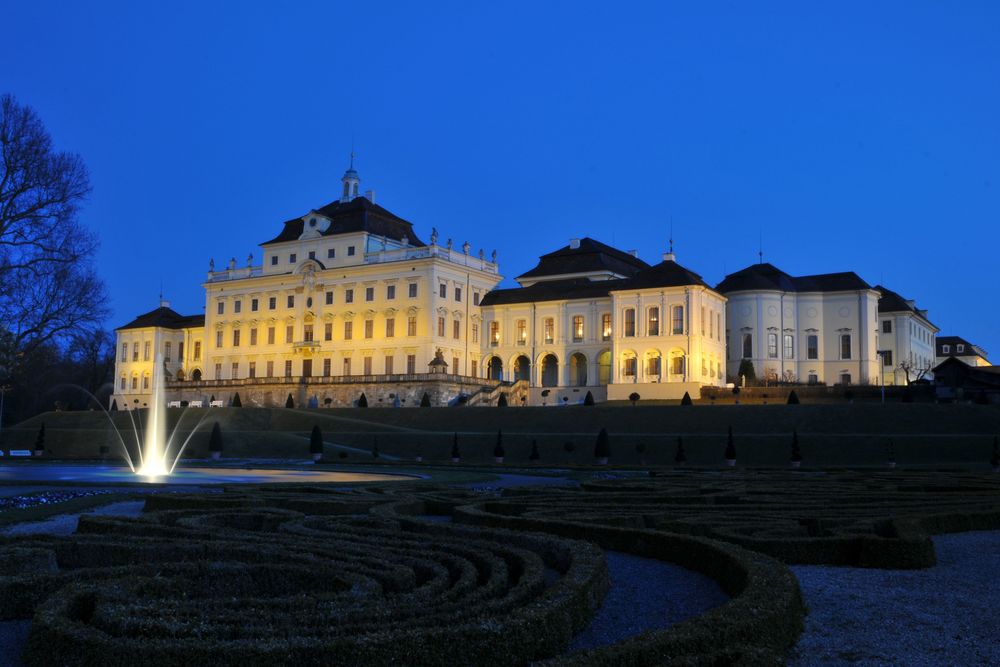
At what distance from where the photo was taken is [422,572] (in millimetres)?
6621

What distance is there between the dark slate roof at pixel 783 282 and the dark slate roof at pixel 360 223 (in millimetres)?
20955

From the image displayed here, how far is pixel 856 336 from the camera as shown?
194 feet

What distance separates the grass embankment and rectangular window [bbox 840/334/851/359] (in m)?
21.5

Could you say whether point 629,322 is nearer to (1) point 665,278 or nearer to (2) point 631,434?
(1) point 665,278

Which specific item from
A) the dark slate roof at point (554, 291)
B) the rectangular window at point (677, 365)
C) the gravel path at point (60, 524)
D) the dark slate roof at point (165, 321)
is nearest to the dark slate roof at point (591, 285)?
the dark slate roof at point (554, 291)

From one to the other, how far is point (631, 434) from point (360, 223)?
1308 inches

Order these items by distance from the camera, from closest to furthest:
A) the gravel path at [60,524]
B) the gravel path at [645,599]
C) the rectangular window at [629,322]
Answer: the gravel path at [645,599] → the gravel path at [60,524] → the rectangular window at [629,322]

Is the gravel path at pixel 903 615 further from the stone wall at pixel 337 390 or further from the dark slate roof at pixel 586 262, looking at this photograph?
the dark slate roof at pixel 586 262

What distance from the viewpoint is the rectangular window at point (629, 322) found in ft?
185

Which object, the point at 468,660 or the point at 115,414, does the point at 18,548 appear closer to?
the point at 468,660

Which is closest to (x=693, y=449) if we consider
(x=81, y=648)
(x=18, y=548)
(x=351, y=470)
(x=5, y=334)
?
(x=351, y=470)

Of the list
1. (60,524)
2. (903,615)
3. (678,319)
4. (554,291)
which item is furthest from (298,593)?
(554,291)

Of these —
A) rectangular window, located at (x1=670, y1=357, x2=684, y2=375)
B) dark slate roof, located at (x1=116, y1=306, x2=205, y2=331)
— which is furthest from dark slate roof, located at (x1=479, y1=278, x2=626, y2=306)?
dark slate roof, located at (x1=116, y1=306, x2=205, y2=331)

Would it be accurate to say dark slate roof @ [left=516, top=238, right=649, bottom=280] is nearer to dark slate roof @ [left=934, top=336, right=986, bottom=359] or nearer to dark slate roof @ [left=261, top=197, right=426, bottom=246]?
dark slate roof @ [left=261, top=197, right=426, bottom=246]
